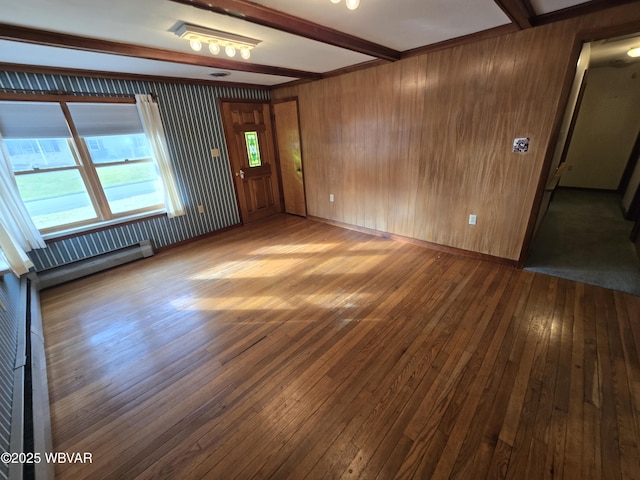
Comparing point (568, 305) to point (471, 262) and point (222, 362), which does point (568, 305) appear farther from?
point (222, 362)

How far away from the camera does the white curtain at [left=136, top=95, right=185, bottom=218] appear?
136 inches

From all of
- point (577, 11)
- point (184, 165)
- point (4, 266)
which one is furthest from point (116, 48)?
point (577, 11)

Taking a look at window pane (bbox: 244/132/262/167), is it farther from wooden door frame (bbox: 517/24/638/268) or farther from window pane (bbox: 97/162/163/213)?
wooden door frame (bbox: 517/24/638/268)

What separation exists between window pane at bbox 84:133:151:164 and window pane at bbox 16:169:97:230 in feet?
1.13

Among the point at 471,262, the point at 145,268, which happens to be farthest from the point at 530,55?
the point at 145,268

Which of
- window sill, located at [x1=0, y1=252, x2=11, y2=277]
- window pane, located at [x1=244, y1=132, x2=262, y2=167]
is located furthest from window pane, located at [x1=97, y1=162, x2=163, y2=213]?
window pane, located at [x1=244, y1=132, x2=262, y2=167]

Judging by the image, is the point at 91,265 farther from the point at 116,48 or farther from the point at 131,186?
the point at 116,48

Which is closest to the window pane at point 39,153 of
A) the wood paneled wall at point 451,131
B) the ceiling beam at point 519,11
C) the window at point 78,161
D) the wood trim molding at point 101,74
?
the window at point 78,161

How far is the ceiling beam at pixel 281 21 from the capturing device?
1.57m

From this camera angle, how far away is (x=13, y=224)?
272 cm

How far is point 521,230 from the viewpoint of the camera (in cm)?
273

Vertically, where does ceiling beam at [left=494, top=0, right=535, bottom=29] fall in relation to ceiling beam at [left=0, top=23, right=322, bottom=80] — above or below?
below

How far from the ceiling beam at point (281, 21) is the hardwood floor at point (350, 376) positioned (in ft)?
7.42

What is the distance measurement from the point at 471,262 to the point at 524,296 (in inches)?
28.2
